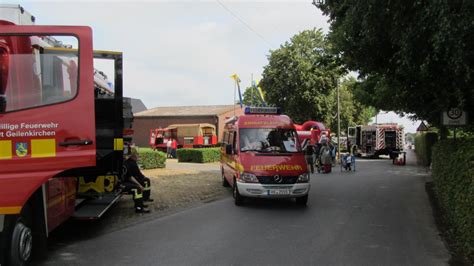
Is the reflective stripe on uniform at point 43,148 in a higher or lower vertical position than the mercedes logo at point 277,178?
higher

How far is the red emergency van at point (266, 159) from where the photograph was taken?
34.7ft

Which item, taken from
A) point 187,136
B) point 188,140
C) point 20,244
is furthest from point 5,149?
point 187,136

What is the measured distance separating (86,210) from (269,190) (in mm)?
4310

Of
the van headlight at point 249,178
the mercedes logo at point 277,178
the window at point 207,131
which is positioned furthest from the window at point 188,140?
the mercedes logo at point 277,178

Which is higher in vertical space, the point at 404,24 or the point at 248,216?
the point at 404,24

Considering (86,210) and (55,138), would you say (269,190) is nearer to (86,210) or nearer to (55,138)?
(86,210)

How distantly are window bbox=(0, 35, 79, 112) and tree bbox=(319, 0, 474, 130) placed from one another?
448 centimetres

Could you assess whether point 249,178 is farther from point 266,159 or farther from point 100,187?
point 100,187

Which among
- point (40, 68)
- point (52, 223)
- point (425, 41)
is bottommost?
point (52, 223)

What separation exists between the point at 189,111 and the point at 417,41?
45067mm

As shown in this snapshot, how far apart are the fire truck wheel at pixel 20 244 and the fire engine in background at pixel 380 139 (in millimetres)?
32050

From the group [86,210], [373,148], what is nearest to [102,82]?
[86,210]

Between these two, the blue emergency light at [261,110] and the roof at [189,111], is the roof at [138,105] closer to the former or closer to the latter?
the roof at [189,111]

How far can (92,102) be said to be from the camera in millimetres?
5426
